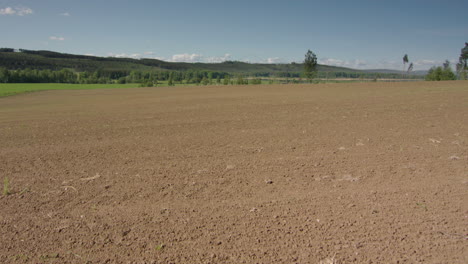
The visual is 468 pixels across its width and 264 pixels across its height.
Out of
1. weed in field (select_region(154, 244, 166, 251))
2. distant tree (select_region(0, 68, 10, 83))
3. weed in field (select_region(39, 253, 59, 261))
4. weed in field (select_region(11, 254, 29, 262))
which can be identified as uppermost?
distant tree (select_region(0, 68, 10, 83))

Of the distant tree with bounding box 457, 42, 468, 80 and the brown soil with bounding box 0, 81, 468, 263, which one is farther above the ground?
the distant tree with bounding box 457, 42, 468, 80

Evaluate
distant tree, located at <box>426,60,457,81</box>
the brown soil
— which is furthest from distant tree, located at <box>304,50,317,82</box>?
the brown soil

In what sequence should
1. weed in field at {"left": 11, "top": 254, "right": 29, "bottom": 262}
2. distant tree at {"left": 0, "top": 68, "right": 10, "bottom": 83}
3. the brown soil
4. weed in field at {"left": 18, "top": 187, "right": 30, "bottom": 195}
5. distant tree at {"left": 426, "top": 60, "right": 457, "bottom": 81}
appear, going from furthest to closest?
distant tree at {"left": 0, "top": 68, "right": 10, "bottom": 83} → distant tree at {"left": 426, "top": 60, "right": 457, "bottom": 81} → weed in field at {"left": 18, "top": 187, "right": 30, "bottom": 195} → the brown soil → weed in field at {"left": 11, "top": 254, "right": 29, "bottom": 262}

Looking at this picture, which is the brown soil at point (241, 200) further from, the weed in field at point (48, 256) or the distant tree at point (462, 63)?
the distant tree at point (462, 63)

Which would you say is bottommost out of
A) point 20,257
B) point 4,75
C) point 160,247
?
point 20,257

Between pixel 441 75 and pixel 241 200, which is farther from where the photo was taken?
pixel 441 75

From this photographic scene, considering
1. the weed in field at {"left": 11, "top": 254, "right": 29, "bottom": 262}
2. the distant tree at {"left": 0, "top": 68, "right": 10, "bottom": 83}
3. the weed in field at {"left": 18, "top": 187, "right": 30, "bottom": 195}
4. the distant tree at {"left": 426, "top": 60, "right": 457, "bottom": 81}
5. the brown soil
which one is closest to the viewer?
the weed in field at {"left": 11, "top": 254, "right": 29, "bottom": 262}

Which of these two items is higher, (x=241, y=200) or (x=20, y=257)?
(x=241, y=200)

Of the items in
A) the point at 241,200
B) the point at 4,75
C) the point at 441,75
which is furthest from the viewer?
the point at 4,75

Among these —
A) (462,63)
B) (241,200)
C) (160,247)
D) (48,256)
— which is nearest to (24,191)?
(48,256)

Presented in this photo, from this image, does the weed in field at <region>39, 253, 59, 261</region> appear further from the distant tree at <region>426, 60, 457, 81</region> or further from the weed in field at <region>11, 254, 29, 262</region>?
the distant tree at <region>426, 60, 457, 81</region>

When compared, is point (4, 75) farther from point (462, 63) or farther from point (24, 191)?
point (462, 63)

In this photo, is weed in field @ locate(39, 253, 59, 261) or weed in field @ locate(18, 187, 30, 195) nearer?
weed in field @ locate(39, 253, 59, 261)

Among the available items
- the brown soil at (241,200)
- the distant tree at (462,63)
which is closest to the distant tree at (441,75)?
the distant tree at (462,63)
